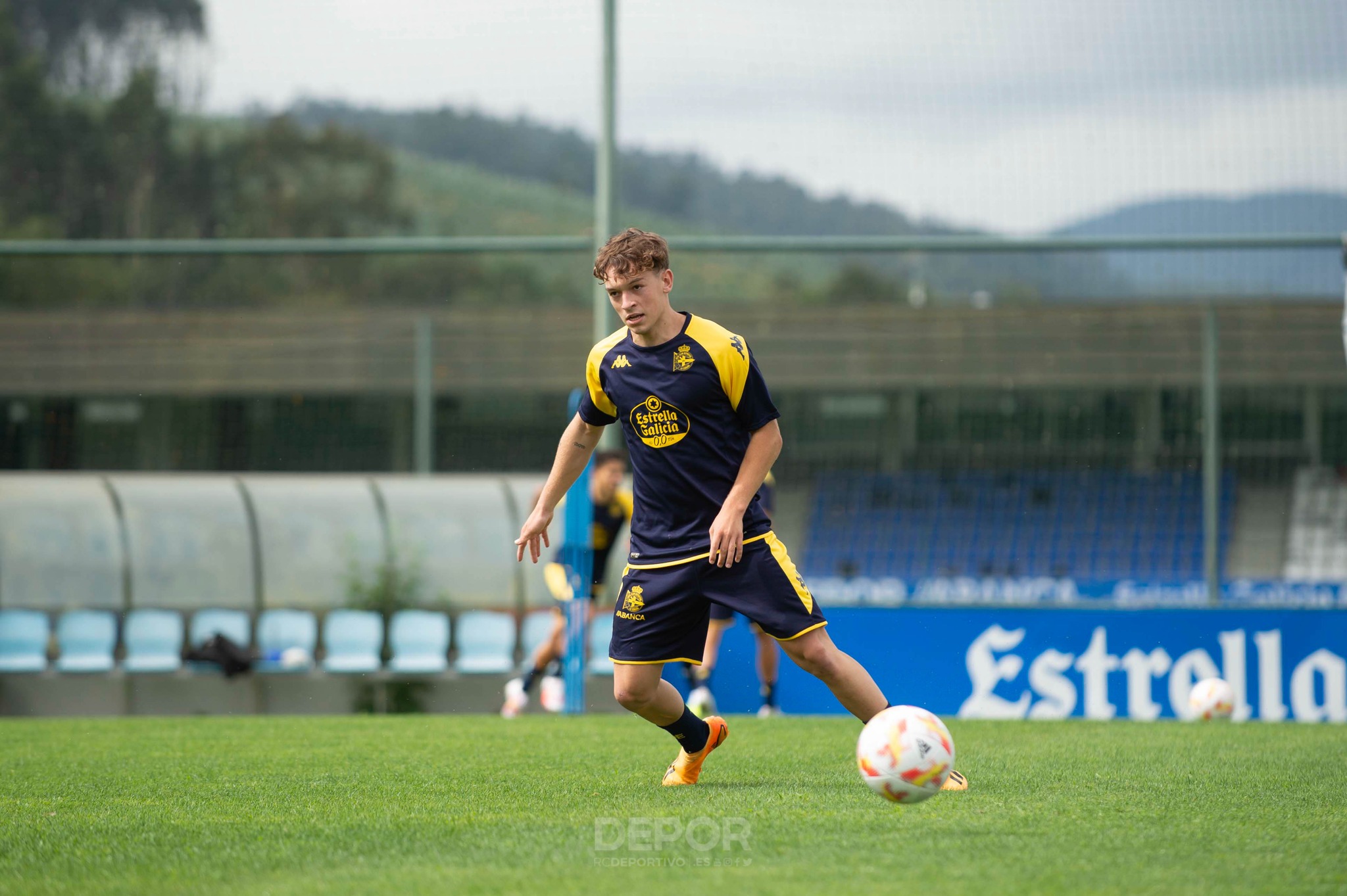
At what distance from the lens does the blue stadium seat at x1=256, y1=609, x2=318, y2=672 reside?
12.2 m

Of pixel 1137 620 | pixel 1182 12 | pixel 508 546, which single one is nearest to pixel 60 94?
pixel 508 546

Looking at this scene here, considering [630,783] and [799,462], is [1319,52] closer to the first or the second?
[799,462]

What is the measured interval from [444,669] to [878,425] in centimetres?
415

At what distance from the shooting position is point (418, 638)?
1221 cm

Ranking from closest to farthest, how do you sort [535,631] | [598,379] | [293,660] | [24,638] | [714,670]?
[598,379] → [714,670] → [293,660] → [24,638] → [535,631]

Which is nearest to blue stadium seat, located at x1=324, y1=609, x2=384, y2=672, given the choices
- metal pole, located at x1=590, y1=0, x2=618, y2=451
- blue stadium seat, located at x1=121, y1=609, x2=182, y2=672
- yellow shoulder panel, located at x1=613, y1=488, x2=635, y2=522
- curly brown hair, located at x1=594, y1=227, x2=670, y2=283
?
blue stadium seat, located at x1=121, y1=609, x2=182, y2=672

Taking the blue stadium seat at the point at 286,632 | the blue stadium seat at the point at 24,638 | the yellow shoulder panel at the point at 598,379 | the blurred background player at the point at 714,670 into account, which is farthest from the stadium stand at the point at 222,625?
the yellow shoulder panel at the point at 598,379

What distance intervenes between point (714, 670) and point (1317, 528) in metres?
6.11

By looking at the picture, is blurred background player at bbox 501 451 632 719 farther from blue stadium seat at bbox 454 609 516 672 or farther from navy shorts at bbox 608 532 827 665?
navy shorts at bbox 608 532 827 665

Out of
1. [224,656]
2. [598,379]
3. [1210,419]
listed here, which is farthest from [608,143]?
[598,379]

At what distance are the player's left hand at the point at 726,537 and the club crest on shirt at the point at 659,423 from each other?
1.15ft

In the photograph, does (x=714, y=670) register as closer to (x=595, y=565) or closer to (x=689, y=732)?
(x=595, y=565)

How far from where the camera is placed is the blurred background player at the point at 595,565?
384 inches

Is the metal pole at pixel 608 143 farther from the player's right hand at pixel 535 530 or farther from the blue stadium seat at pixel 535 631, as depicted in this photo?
the player's right hand at pixel 535 530
